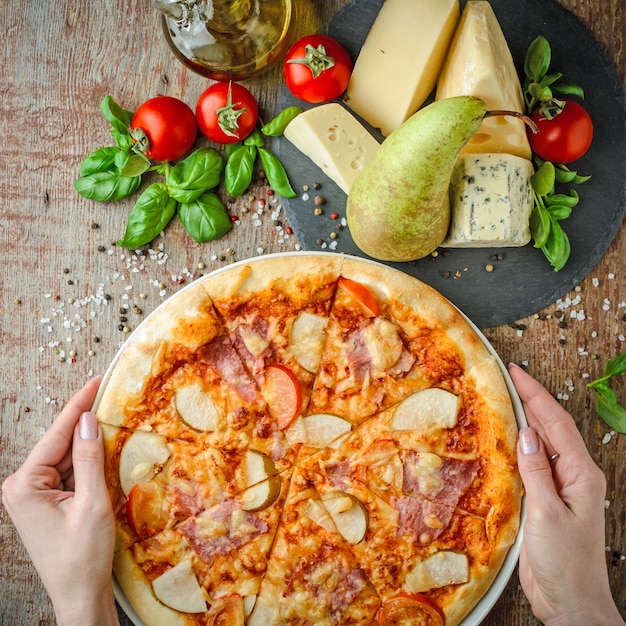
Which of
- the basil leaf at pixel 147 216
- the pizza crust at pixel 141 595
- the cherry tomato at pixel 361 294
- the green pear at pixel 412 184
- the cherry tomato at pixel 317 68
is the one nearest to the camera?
the green pear at pixel 412 184

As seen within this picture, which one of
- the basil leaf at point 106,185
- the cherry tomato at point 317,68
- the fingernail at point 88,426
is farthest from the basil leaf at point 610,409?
the basil leaf at point 106,185

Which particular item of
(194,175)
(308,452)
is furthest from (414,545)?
(194,175)

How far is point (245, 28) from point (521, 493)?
9.12 ft

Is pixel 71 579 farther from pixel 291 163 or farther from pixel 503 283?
pixel 503 283

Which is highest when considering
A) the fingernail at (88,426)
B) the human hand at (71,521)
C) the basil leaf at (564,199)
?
the basil leaf at (564,199)

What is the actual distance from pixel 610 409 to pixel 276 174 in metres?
2.27

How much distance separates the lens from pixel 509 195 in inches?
138

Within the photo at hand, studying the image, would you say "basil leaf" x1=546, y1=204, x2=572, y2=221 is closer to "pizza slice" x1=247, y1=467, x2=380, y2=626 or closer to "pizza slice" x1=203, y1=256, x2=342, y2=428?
"pizza slice" x1=203, y1=256, x2=342, y2=428

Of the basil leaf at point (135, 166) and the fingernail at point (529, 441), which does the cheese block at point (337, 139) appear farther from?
the fingernail at point (529, 441)

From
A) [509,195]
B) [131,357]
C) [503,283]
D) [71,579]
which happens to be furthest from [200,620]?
[509,195]

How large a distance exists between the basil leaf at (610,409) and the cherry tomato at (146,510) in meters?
2.42

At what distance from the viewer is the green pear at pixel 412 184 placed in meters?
3.01

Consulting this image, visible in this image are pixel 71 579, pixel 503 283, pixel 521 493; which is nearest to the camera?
pixel 71 579

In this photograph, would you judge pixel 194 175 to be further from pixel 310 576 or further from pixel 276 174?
A: pixel 310 576
